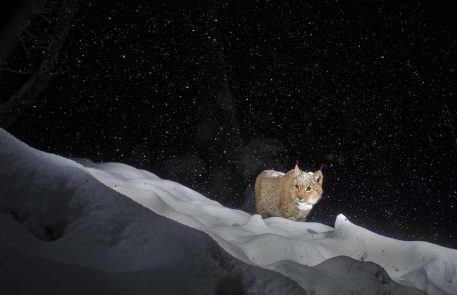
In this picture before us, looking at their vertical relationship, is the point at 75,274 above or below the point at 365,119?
below

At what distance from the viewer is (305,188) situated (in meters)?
5.71

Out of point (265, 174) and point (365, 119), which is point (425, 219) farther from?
point (265, 174)

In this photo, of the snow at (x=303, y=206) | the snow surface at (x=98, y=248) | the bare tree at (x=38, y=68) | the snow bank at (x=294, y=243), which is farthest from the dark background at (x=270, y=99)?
the snow surface at (x=98, y=248)

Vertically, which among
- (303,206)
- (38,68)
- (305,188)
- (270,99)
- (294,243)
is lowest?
(303,206)

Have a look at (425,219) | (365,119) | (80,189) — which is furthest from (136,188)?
(425,219)

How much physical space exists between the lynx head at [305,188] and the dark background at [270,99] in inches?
71.9

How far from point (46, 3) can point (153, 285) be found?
262 inches

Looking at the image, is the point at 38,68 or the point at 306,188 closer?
the point at 38,68

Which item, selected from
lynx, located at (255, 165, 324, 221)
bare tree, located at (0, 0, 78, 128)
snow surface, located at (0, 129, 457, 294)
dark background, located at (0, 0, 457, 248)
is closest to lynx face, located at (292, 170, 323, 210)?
lynx, located at (255, 165, 324, 221)

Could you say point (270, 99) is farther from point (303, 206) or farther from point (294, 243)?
point (294, 243)

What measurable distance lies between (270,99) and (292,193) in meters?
3.37

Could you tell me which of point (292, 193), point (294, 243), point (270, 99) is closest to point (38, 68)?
point (292, 193)

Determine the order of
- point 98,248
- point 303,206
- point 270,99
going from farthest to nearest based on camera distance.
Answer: point 270,99 < point 303,206 < point 98,248

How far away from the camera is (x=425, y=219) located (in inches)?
332
